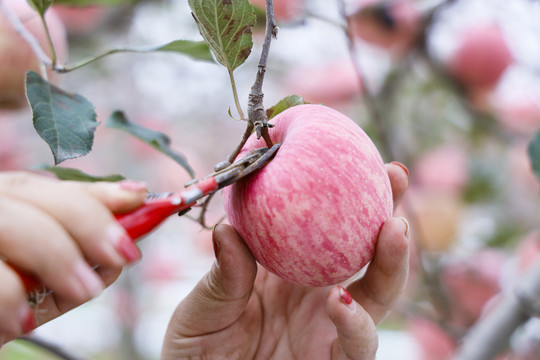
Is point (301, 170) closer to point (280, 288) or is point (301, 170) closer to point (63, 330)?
point (280, 288)

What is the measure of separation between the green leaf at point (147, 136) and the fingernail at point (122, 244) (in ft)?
0.83

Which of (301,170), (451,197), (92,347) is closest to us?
(301,170)

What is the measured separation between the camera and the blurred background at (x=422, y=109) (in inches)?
42.7

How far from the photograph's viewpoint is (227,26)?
40 centimetres

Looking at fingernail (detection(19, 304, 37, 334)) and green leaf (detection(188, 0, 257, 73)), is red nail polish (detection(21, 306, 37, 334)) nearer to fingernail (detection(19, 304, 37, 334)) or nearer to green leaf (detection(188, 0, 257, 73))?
fingernail (detection(19, 304, 37, 334))

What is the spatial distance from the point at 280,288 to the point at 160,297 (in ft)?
7.21

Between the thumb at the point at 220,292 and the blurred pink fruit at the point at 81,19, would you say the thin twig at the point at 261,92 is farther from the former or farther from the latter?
the blurred pink fruit at the point at 81,19

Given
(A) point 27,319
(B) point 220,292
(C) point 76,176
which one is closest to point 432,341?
(B) point 220,292

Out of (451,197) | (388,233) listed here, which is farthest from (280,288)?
(451,197)

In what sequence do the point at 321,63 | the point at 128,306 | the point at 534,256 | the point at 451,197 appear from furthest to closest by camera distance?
1. the point at 128,306
2. the point at 321,63
3. the point at 451,197
4. the point at 534,256

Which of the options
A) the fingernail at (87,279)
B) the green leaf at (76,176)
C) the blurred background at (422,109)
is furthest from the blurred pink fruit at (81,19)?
the fingernail at (87,279)

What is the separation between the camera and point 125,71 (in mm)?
1916

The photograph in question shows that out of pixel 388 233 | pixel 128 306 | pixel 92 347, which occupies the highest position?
pixel 388 233

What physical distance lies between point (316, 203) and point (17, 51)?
0.59m
